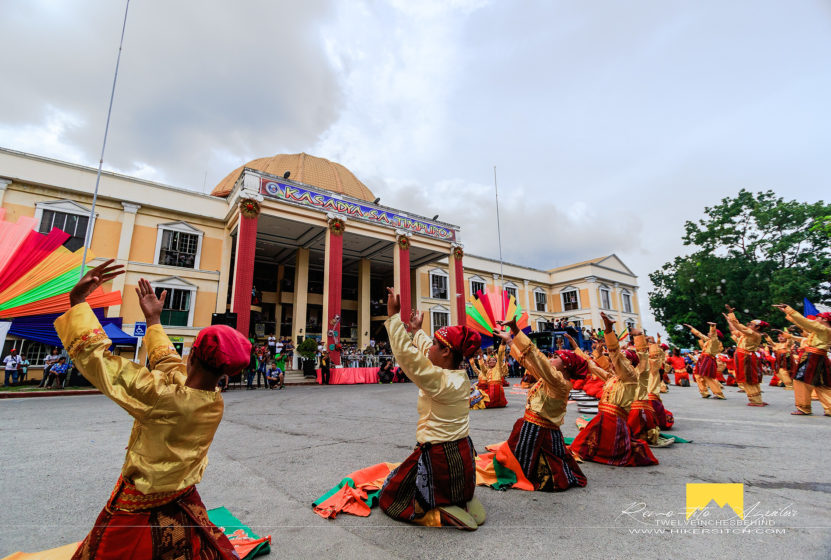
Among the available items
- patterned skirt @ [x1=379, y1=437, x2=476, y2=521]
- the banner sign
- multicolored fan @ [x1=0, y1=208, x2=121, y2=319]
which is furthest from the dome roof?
patterned skirt @ [x1=379, y1=437, x2=476, y2=521]

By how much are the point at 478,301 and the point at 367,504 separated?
54.4 ft

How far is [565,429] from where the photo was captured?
6102 millimetres

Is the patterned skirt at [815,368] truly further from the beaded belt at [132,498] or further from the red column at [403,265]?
the red column at [403,265]

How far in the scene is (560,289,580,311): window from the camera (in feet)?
109

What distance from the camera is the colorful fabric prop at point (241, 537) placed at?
6.93 ft

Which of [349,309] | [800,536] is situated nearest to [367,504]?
[800,536]

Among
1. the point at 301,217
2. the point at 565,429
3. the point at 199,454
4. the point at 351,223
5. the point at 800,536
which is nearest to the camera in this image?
the point at 199,454

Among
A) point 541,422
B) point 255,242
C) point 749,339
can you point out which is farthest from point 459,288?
point 541,422

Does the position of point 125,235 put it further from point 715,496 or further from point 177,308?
point 715,496

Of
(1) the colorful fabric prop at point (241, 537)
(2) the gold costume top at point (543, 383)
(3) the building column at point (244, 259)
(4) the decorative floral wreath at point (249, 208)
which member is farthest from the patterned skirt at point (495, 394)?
(4) the decorative floral wreath at point (249, 208)

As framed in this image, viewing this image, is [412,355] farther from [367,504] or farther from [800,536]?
[800,536]

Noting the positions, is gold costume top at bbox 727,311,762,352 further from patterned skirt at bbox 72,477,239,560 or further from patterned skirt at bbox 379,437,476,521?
patterned skirt at bbox 72,477,239,560

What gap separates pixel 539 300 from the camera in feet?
111

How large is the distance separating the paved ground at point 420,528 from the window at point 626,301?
105 feet
